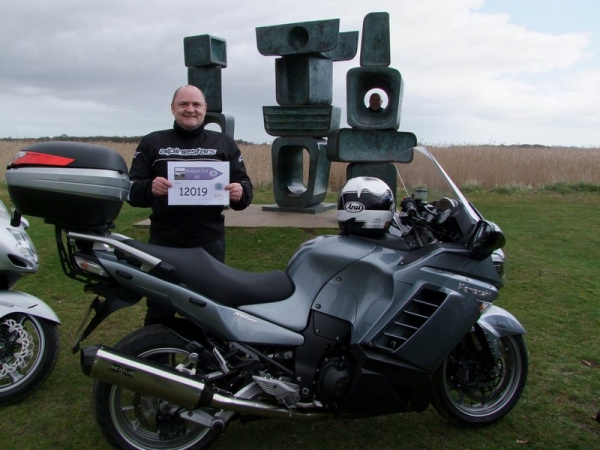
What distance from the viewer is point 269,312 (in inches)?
107

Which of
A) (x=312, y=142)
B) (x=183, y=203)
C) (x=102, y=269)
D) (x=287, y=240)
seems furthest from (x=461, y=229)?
(x=312, y=142)

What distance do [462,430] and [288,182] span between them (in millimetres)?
7165

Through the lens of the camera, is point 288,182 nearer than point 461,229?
No

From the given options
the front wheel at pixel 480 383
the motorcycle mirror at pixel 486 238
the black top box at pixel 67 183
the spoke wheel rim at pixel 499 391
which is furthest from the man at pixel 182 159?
the spoke wheel rim at pixel 499 391

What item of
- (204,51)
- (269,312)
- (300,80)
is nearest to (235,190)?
(269,312)

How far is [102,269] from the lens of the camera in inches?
104

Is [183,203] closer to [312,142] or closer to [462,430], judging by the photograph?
[462,430]

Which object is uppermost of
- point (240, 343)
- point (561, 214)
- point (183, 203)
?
point (183, 203)

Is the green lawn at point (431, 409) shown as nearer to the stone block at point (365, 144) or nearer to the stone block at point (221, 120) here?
the stone block at point (365, 144)

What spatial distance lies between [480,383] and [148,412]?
1.67m

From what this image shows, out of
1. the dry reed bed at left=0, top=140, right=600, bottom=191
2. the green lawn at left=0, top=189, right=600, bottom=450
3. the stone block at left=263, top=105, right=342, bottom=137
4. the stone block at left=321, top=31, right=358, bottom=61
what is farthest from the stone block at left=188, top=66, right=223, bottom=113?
the dry reed bed at left=0, top=140, right=600, bottom=191

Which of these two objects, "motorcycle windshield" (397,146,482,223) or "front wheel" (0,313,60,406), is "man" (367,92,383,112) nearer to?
"motorcycle windshield" (397,146,482,223)

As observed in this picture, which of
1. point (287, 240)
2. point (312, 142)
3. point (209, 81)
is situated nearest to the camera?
point (287, 240)

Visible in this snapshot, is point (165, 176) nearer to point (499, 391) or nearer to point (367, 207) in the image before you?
point (367, 207)
